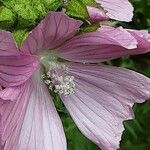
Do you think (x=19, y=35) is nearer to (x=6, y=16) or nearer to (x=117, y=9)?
(x=6, y=16)

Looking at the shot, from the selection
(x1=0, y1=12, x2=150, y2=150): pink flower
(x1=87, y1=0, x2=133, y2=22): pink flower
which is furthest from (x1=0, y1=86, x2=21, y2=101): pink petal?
(x1=87, y1=0, x2=133, y2=22): pink flower

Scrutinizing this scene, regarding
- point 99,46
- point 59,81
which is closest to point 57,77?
point 59,81

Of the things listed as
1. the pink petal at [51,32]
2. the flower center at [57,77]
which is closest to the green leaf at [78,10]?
the pink petal at [51,32]

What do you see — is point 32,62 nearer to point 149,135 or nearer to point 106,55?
point 106,55

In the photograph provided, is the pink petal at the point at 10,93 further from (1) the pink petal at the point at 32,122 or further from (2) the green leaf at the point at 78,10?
(2) the green leaf at the point at 78,10

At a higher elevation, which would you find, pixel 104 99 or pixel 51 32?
pixel 51 32

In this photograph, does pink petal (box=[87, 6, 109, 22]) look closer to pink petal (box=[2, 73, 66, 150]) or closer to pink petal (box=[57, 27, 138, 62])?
pink petal (box=[57, 27, 138, 62])

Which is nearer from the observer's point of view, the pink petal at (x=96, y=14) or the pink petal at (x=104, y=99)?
the pink petal at (x=96, y=14)

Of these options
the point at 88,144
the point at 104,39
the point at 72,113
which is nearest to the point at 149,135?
the point at 88,144
